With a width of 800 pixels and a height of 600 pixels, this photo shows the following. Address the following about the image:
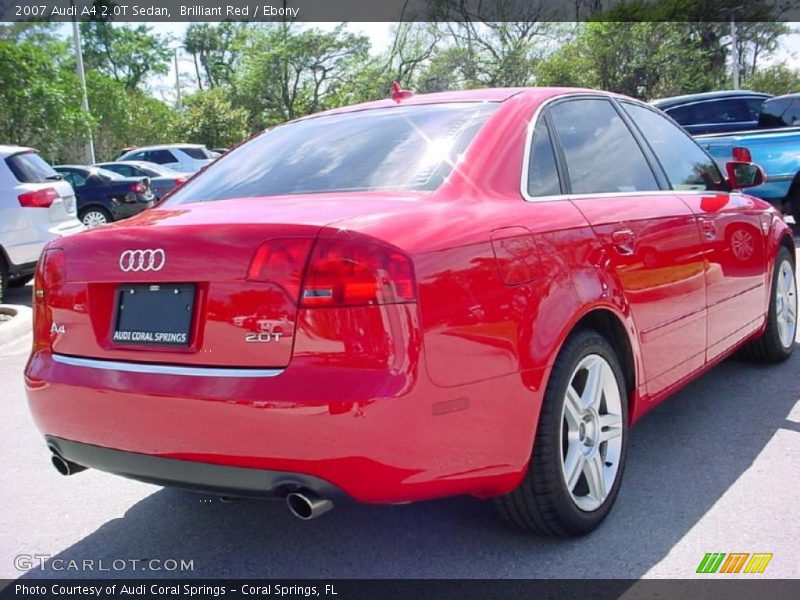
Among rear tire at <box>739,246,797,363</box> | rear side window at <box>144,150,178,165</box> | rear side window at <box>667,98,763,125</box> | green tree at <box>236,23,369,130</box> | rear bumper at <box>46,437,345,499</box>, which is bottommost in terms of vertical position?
rear tire at <box>739,246,797,363</box>

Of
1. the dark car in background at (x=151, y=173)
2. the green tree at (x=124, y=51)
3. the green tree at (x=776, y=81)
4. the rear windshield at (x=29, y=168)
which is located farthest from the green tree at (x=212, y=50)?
the rear windshield at (x=29, y=168)

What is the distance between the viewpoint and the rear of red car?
238cm

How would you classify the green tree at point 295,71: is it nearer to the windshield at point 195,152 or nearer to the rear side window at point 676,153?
the windshield at point 195,152

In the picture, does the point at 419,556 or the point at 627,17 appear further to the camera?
the point at 627,17

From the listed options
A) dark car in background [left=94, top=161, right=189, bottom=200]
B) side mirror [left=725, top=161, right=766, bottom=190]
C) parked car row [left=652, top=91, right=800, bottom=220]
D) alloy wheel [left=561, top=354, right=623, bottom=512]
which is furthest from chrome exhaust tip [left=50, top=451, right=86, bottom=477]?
dark car in background [left=94, top=161, right=189, bottom=200]

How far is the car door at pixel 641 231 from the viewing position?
3.31m

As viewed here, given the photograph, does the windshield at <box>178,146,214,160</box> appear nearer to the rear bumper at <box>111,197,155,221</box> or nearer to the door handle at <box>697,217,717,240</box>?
the rear bumper at <box>111,197,155,221</box>

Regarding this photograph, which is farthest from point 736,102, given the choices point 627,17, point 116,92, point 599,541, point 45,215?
point 116,92

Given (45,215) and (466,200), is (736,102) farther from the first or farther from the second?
(466,200)

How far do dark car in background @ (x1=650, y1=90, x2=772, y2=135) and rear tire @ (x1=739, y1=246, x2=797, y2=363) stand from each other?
9625 millimetres

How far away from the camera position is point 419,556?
3.05m

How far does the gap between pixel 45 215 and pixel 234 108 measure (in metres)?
38.6

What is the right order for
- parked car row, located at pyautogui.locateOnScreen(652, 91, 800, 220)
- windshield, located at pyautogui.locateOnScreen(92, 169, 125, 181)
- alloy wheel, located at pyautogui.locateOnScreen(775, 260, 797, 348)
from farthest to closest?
windshield, located at pyautogui.locateOnScreen(92, 169, 125, 181) → parked car row, located at pyautogui.locateOnScreen(652, 91, 800, 220) → alloy wheel, located at pyautogui.locateOnScreen(775, 260, 797, 348)

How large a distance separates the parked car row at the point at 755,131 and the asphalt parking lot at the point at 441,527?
4.22 metres
